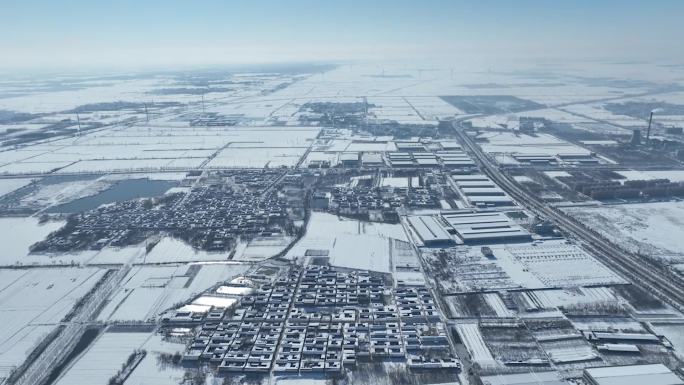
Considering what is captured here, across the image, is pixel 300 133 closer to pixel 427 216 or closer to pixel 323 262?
pixel 427 216

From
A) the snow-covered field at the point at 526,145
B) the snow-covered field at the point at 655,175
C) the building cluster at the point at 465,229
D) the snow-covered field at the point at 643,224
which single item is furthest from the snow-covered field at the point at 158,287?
the snow-covered field at the point at 526,145

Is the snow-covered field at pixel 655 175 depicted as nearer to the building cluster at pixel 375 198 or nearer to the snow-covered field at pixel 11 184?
the building cluster at pixel 375 198

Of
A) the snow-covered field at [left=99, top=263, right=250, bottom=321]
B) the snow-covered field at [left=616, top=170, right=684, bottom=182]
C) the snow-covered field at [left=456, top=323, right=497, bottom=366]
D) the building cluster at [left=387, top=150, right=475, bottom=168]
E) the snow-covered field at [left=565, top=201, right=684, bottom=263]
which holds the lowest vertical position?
the snow-covered field at [left=456, top=323, right=497, bottom=366]

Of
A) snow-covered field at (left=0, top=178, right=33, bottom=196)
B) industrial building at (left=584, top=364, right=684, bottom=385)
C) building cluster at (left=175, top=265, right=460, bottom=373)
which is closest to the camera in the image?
industrial building at (left=584, top=364, right=684, bottom=385)

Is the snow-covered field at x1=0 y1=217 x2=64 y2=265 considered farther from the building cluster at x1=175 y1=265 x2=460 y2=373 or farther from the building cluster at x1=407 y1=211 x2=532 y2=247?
the building cluster at x1=407 y1=211 x2=532 y2=247

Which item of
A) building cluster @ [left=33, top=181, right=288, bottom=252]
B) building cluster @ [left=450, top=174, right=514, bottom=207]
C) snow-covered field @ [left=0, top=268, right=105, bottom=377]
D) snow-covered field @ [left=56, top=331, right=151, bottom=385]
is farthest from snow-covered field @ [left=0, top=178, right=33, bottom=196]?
building cluster @ [left=450, top=174, right=514, bottom=207]
